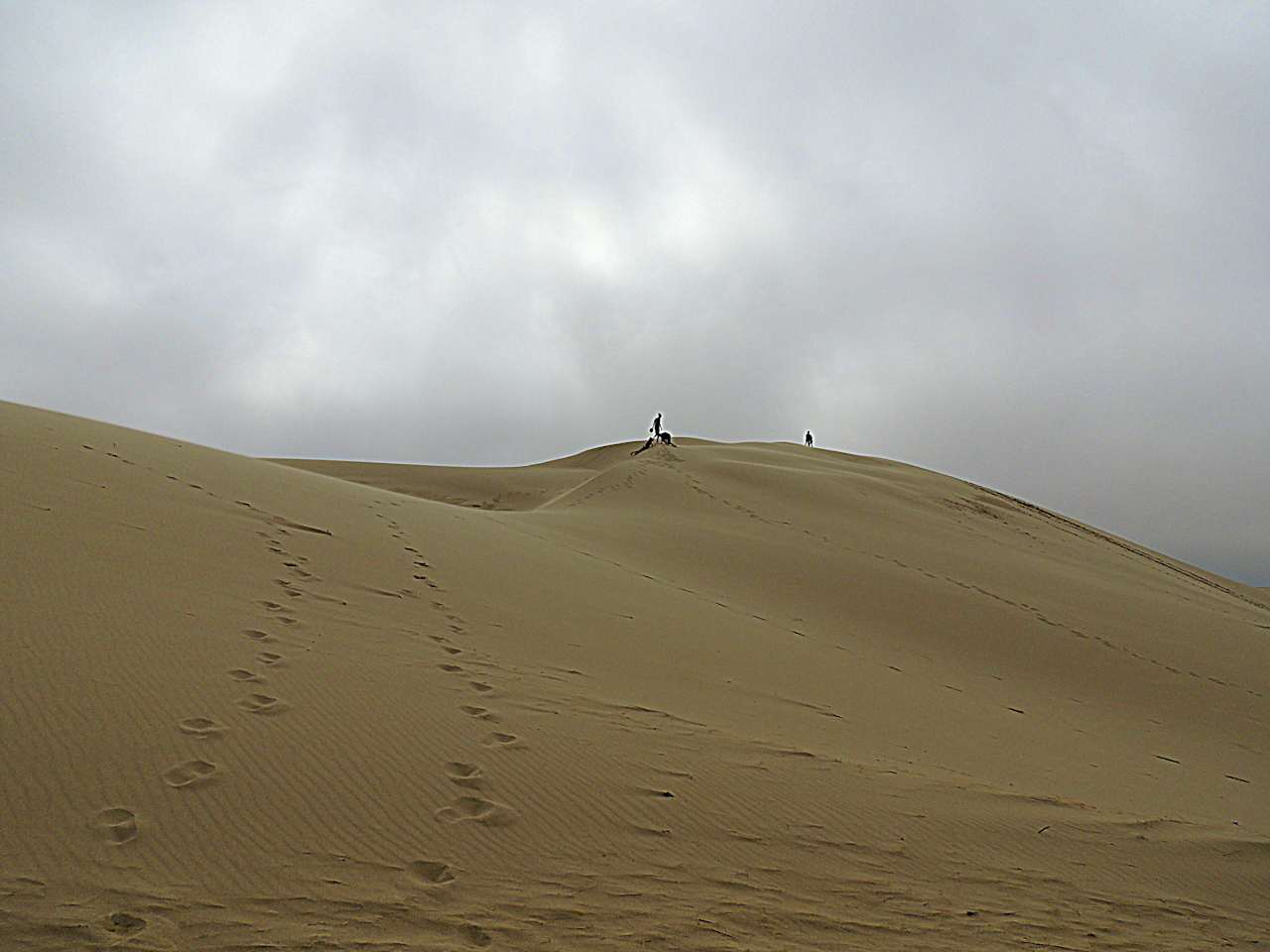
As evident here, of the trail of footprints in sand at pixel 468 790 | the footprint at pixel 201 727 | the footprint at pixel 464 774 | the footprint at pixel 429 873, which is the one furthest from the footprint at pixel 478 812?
the footprint at pixel 201 727

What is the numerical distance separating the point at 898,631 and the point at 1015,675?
120cm

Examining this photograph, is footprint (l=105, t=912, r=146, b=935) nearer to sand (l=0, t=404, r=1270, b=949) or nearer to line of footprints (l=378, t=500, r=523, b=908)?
sand (l=0, t=404, r=1270, b=949)

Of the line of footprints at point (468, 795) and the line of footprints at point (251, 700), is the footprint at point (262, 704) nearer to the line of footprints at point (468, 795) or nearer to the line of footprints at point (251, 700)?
the line of footprints at point (251, 700)

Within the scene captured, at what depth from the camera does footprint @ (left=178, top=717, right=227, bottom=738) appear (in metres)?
3.47

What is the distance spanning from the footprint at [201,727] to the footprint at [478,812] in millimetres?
993

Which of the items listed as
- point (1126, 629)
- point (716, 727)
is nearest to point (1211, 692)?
point (1126, 629)

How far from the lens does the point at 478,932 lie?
265 cm

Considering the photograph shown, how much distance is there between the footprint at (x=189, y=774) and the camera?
3131mm

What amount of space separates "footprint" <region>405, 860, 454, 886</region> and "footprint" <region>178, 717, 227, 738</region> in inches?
43.4

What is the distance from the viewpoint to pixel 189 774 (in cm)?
320

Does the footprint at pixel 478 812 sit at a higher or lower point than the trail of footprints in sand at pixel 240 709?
lower

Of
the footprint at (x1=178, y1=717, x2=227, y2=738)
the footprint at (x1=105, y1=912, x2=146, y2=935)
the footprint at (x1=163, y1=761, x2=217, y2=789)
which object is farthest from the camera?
the footprint at (x1=178, y1=717, x2=227, y2=738)

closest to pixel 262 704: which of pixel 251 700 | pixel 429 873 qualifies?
pixel 251 700

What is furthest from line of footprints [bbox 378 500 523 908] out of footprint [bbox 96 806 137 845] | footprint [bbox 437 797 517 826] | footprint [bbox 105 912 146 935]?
footprint [bbox 96 806 137 845]
